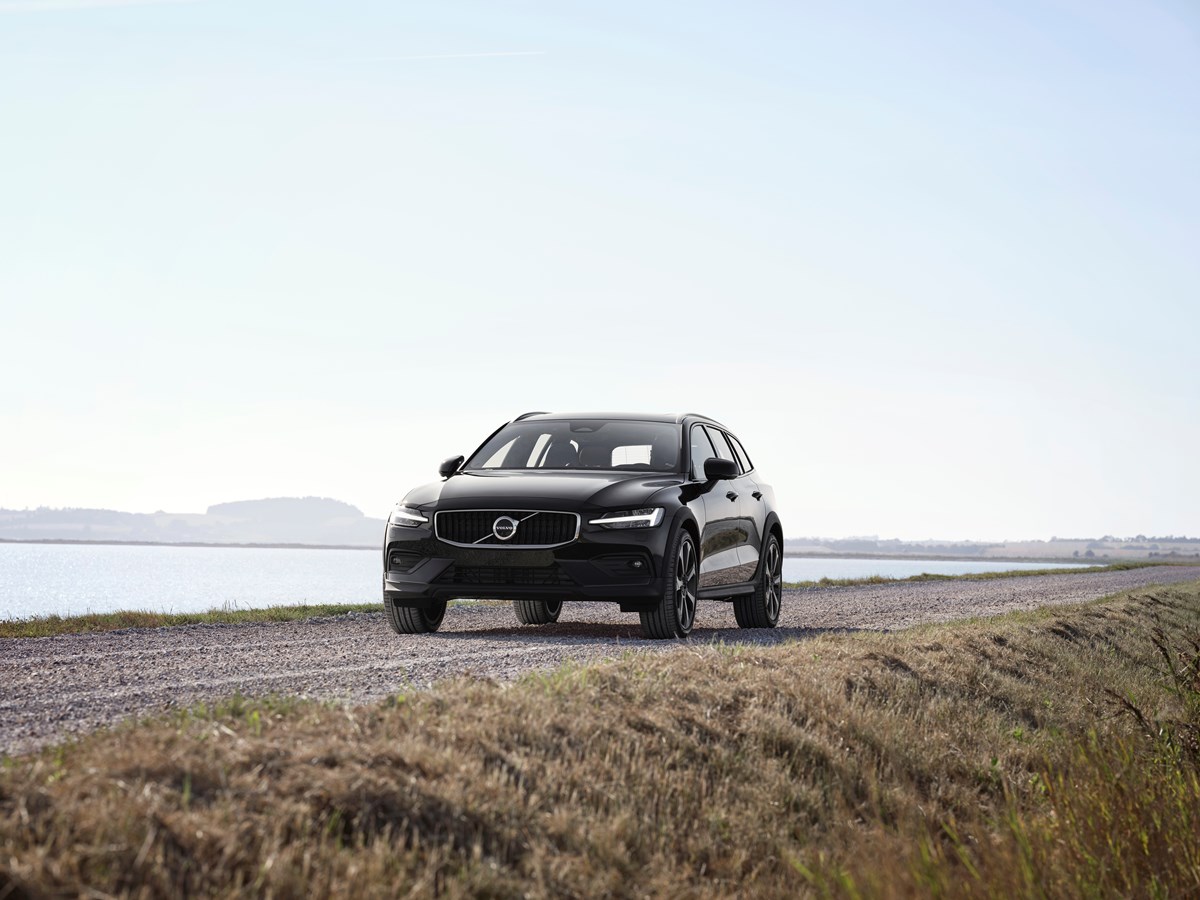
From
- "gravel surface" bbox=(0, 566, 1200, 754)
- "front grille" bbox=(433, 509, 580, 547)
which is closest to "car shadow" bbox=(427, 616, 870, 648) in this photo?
"gravel surface" bbox=(0, 566, 1200, 754)

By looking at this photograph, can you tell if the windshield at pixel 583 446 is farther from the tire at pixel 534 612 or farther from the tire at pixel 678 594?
the tire at pixel 534 612

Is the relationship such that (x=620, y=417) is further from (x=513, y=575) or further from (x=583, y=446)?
(x=513, y=575)

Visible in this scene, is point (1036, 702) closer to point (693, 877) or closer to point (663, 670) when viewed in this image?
point (663, 670)

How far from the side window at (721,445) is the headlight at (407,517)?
141 inches

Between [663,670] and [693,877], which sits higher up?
[663,670]

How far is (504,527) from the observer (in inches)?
420

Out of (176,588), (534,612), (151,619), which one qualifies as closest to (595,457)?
(534,612)

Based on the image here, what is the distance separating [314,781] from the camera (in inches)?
190

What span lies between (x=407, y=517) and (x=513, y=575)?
1131mm

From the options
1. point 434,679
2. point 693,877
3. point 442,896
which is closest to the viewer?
point 442,896

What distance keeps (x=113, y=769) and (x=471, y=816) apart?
1.35 m

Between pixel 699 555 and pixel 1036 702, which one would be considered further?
pixel 699 555

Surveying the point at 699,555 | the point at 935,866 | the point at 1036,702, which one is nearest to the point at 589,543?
the point at 699,555

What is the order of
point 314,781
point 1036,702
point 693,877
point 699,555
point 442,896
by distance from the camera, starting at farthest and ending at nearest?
point 699,555 < point 1036,702 < point 693,877 < point 314,781 < point 442,896
